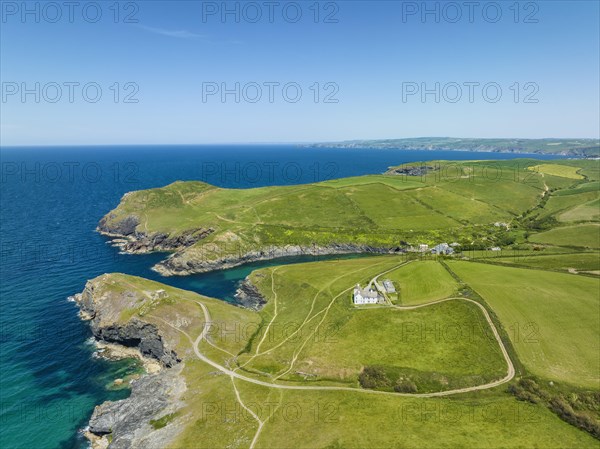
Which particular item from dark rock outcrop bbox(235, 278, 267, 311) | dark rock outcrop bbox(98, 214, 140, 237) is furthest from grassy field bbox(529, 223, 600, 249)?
dark rock outcrop bbox(98, 214, 140, 237)

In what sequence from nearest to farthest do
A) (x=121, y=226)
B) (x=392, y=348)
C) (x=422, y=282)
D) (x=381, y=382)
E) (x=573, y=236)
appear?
(x=381, y=382) → (x=392, y=348) → (x=422, y=282) → (x=573, y=236) → (x=121, y=226)

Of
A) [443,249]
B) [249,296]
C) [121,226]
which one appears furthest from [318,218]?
[121,226]

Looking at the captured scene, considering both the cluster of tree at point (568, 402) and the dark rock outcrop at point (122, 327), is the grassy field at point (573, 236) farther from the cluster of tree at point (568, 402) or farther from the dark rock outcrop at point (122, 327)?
the dark rock outcrop at point (122, 327)

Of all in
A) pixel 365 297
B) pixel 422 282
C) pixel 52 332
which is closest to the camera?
pixel 52 332

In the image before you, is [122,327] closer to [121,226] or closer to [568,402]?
[568,402]

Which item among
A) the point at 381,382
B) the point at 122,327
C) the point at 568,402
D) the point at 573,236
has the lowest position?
the point at 381,382

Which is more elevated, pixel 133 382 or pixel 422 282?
pixel 422 282

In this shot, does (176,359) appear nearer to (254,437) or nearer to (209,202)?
(254,437)

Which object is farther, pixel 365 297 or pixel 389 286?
pixel 389 286

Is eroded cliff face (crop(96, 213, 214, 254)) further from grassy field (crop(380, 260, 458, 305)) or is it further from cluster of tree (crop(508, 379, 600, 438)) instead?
cluster of tree (crop(508, 379, 600, 438))
